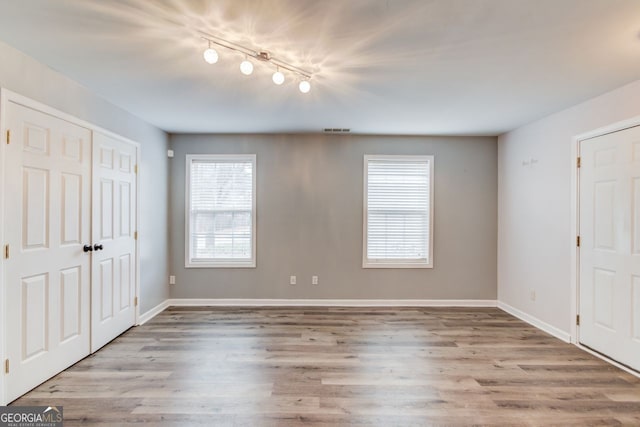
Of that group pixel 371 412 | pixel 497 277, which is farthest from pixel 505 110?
pixel 371 412

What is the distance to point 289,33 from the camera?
1.88m

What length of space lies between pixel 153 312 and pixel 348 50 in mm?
3906

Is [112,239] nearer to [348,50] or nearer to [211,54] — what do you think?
[211,54]

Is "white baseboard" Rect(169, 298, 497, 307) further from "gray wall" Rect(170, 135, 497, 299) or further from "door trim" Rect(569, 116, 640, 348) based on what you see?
"door trim" Rect(569, 116, 640, 348)

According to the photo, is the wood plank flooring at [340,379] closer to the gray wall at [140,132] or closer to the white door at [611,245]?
the white door at [611,245]

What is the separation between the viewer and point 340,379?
2453 millimetres

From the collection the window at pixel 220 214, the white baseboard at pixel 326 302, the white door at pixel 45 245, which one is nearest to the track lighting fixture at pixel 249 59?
the white door at pixel 45 245

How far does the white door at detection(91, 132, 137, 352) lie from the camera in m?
2.91

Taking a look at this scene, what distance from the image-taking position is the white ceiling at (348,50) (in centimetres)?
166

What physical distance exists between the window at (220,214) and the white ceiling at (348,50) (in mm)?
1203

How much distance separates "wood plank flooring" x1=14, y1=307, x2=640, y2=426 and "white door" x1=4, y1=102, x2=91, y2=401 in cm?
24

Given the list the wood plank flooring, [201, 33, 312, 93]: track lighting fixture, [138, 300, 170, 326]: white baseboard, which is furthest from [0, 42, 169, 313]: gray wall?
[201, 33, 312, 93]: track lighting fixture

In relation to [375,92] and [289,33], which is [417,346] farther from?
[289,33]

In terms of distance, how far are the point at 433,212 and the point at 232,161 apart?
3048 millimetres
